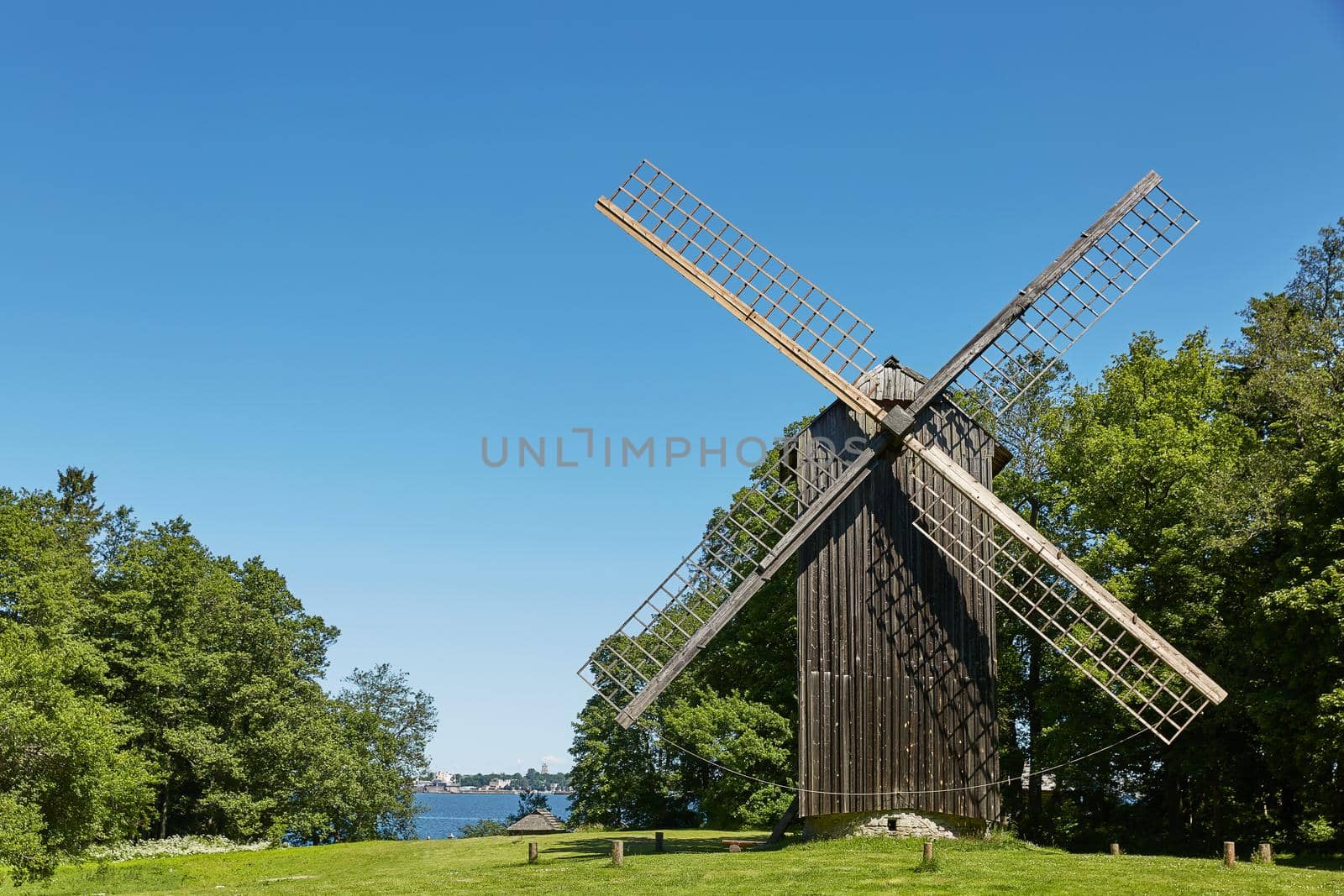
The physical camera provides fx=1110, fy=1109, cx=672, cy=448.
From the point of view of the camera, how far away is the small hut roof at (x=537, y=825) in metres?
38.8

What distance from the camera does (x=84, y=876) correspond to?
1238 inches

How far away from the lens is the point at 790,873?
727 inches

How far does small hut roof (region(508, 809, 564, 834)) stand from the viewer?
38844 millimetres

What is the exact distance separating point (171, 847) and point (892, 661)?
28.8m

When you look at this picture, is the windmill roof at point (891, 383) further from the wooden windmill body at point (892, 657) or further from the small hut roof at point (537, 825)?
the small hut roof at point (537, 825)

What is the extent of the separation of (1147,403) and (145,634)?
120 feet

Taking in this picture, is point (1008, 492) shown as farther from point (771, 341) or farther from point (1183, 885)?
point (1183, 885)

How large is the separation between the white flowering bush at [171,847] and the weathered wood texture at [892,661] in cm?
2472

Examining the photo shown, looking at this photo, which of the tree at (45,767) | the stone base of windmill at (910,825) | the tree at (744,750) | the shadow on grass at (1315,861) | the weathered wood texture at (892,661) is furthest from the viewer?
the tree at (744,750)

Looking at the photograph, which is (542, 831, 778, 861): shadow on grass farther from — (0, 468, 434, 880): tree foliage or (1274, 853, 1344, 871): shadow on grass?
(0, 468, 434, 880): tree foliage

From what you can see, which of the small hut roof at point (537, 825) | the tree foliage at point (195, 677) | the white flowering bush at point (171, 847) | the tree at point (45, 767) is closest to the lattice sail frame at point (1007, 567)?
the tree at point (45, 767)

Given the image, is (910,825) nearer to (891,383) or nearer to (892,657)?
(892,657)

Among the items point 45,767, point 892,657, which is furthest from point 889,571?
point 45,767

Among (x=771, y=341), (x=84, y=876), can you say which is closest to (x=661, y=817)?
(x=84, y=876)
